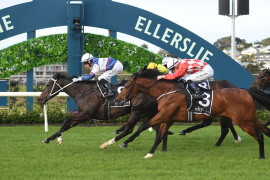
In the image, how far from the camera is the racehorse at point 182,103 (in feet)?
23.0

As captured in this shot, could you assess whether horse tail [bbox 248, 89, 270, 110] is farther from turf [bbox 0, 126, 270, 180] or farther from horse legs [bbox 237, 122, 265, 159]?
turf [bbox 0, 126, 270, 180]

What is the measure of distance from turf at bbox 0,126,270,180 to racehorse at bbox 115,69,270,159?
16.3 inches

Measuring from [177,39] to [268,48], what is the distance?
101740 mm

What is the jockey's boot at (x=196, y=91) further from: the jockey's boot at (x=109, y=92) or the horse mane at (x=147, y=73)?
the jockey's boot at (x=109, y=92)

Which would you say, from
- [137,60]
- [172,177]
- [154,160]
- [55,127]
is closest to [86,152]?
[154,160]

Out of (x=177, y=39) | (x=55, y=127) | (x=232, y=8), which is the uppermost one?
(x=232, y=8)

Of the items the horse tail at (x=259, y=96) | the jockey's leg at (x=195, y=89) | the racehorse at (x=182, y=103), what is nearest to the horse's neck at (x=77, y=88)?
the racehorse at (x=182, y=103)

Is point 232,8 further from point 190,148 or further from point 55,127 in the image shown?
point 190,148

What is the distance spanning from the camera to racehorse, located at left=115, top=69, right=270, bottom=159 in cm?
701

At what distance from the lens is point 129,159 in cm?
698

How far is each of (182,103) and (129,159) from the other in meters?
1.04

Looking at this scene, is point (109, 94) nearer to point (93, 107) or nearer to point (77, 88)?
point (93, 107)

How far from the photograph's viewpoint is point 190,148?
824cm

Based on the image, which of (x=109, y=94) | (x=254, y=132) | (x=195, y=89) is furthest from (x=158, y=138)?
(x=109, y=94)
